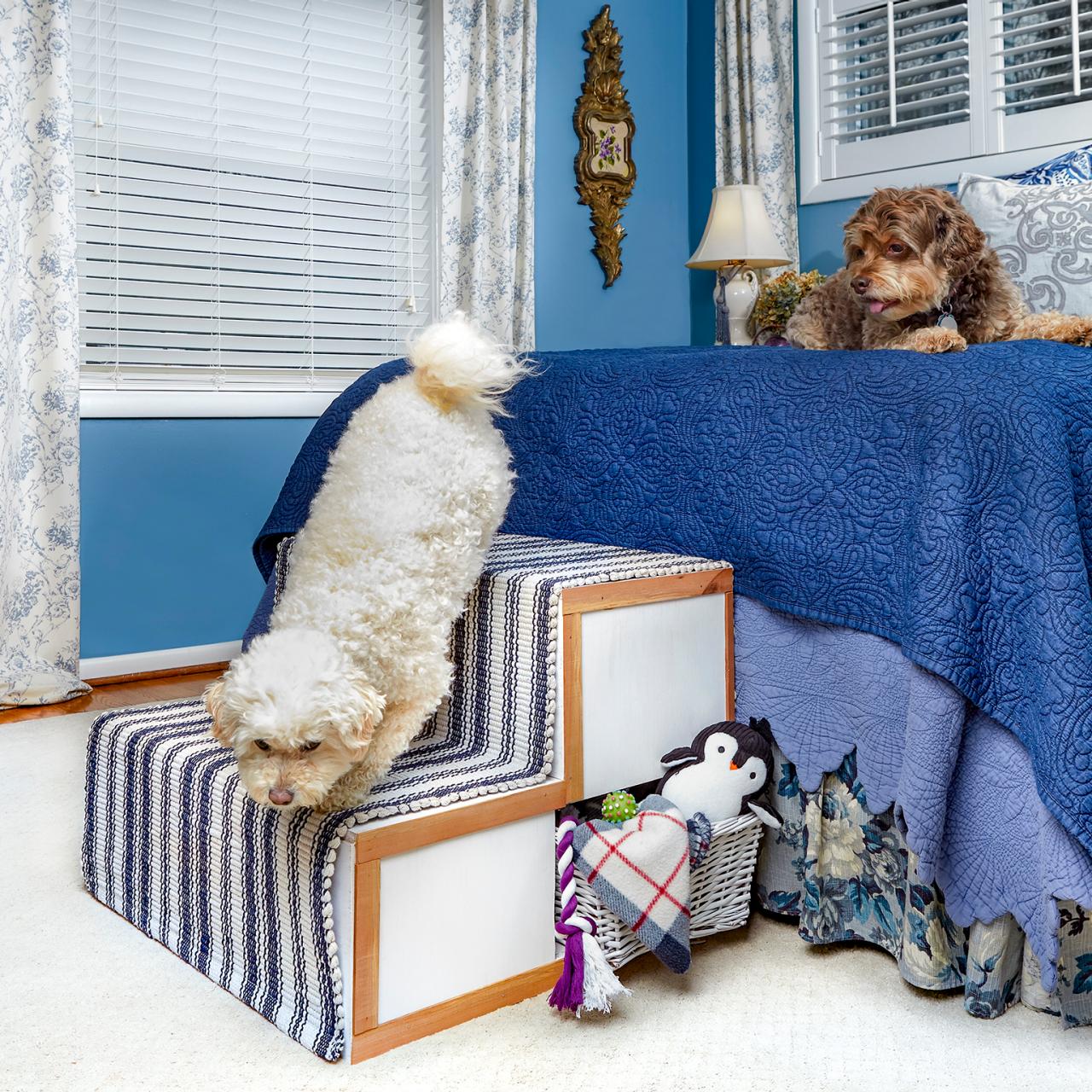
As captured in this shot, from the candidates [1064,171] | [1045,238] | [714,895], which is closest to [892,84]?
[1064,171]

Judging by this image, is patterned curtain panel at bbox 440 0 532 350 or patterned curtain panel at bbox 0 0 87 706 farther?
patterned curtain panel at bbox 440 0 532 350

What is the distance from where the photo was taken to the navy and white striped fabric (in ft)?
4.60

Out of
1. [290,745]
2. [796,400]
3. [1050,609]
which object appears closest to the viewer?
[290,745]

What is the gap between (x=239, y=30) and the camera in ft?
11.4

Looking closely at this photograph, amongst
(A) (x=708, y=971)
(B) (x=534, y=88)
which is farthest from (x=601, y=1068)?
(B) (x=534, y=88)

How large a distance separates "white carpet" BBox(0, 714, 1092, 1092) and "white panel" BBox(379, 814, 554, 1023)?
0.06 meters

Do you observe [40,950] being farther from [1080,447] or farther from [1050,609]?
[1080,447]

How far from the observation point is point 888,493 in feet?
5.16

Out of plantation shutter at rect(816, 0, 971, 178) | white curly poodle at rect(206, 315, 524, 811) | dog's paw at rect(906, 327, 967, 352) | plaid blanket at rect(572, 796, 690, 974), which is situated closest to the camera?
white curly poodle at rect(206, 315, 524, 811)

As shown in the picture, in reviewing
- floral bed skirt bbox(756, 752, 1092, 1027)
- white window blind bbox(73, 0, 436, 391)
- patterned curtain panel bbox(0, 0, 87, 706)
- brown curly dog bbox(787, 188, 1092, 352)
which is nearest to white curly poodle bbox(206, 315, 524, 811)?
floral bed skirt bbox(756, 752, 1092, 1027)

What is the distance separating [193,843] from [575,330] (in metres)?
2.97

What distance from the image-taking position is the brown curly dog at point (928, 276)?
2.01 meters

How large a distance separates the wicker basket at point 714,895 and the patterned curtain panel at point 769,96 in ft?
9.14

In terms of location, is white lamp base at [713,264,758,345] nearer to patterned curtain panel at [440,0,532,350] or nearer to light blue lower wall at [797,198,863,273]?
light blue lower wall at [797,198,863,273]
